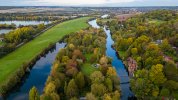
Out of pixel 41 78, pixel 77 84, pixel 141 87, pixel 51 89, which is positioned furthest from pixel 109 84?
pixel 41 78

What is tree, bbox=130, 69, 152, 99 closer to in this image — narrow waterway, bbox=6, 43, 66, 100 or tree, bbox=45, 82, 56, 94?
tree, bbox=45, 82, 56, 94

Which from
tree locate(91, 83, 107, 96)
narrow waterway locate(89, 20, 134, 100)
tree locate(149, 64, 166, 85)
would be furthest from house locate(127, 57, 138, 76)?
tree locate(91, 83, 107, 96)

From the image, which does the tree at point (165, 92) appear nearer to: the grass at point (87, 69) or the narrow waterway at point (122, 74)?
the narrow waterway at point (122, 74)

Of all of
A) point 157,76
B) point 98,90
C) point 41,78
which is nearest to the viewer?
point 98,90

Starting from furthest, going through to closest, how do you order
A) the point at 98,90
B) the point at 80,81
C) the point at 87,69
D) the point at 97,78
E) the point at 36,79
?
the point at 87,69
the point at 36,79
the point at 80,81
the point at 97,78
the point at 98,90

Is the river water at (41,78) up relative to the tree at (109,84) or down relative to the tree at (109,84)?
down

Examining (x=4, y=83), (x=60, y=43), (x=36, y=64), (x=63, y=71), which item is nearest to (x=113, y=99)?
(x=63, y=71)

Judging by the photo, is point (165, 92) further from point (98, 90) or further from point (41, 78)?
point (41, 78)

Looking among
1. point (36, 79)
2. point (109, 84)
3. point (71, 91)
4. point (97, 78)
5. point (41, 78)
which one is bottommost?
point (36, 79)

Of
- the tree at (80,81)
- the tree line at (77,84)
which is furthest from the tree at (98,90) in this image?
the tree at (80,81)
